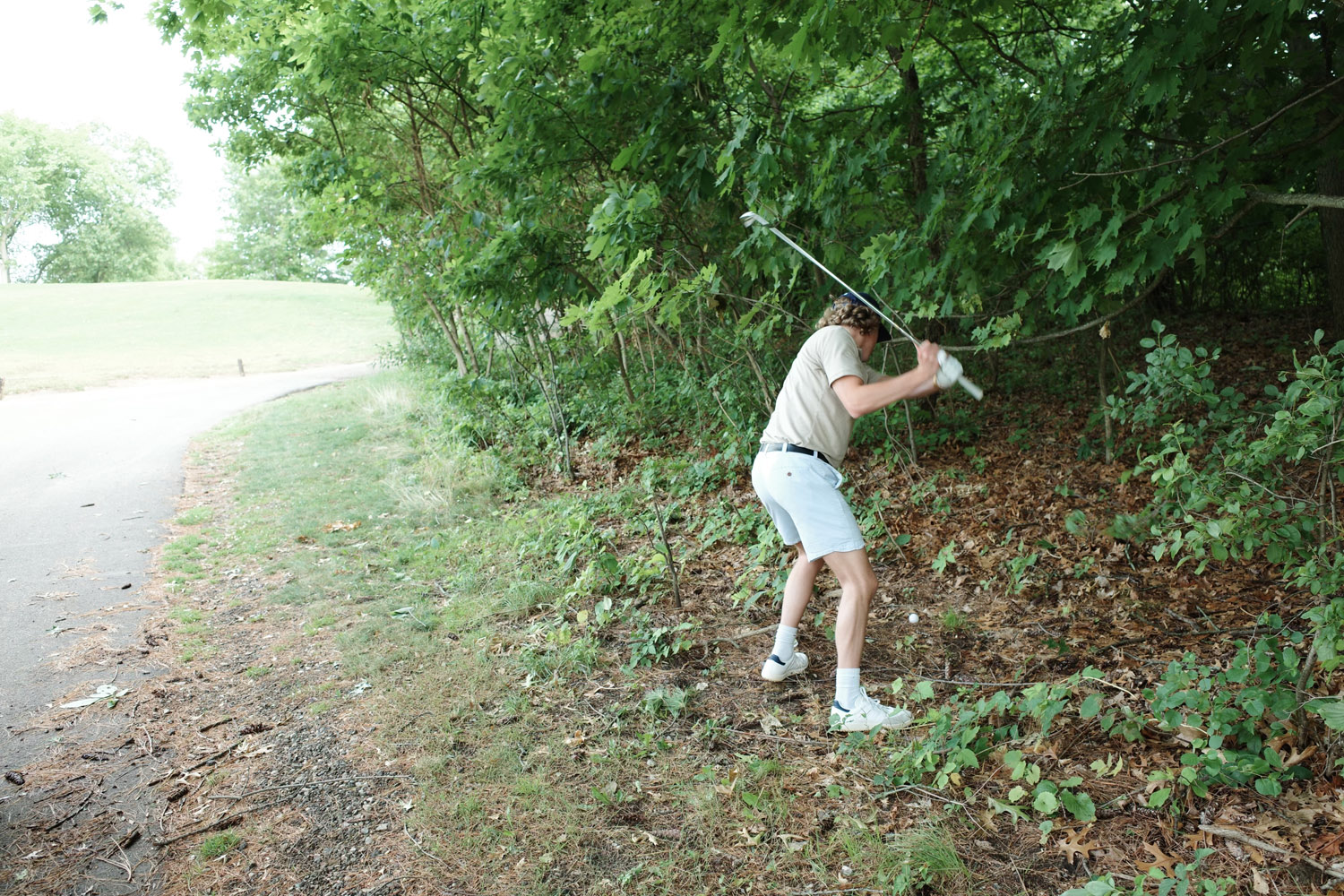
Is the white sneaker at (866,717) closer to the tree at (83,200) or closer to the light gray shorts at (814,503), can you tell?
the light gray shorts at (814,503)

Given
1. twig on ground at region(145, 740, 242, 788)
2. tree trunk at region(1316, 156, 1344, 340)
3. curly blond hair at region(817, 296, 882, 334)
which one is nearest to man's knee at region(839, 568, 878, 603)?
curly blond hair at region(817, 296, 882, 334)

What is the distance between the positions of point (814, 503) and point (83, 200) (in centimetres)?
6984

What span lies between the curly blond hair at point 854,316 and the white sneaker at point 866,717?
5.19 ft

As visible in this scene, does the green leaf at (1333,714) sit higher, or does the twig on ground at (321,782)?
the green leaf at (1333,714)

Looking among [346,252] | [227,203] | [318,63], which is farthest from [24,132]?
[318,63]

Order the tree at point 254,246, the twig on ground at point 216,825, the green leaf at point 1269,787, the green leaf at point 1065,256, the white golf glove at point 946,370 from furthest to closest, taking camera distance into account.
Result: the tree at point 254,246 < the green leaf at point 1065,256 < the white golf glove at point 946,370 < the twig on ground at point 216,825 < the green leaf at point 1269,787

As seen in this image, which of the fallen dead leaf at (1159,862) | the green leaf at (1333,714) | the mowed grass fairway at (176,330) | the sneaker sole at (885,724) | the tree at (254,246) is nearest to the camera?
the green leaf at (1333,714)

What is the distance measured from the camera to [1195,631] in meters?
4.04

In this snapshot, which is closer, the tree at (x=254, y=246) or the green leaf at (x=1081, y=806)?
the green leaf at (x=1081, y=806)

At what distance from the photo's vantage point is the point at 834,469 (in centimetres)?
390

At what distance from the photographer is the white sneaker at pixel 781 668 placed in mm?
4242

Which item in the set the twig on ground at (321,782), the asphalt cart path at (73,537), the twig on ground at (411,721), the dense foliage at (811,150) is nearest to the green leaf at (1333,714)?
the dense foliage at (811,150)

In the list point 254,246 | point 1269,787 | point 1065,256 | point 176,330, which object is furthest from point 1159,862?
point 254,246

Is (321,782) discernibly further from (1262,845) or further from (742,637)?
(1262,845)
